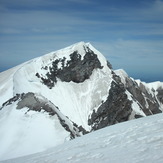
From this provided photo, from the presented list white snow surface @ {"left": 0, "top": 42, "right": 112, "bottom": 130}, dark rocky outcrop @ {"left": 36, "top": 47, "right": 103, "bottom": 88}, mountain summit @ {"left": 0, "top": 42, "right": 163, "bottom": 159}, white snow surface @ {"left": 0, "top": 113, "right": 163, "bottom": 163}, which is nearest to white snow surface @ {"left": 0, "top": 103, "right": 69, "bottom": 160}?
white snow surface @ {"left": 0, "top": 113, "right": 163, "bottom": 163}

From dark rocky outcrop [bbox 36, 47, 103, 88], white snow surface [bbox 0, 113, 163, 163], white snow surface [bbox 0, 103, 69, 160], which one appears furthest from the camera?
dark rocky outcrop [bbox 36, 47, 103, 88]

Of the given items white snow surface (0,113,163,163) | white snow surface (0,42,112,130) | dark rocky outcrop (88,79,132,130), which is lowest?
dark rocky outcrop (88,79,132,130)

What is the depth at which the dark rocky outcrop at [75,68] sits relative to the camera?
73444mm

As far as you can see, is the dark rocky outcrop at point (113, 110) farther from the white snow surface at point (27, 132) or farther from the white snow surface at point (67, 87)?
the white snow surface at point (27, 132)

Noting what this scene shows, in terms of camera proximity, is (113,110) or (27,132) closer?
(27,132)

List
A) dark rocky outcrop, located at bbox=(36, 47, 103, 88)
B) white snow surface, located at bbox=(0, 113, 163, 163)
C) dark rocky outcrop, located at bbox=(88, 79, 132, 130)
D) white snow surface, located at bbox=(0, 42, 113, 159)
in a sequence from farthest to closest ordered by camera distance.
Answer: dark rocky outcrop, located at bbox=(36, 47, 103, 88), dark rocky outcrop, located at bbox=(88, 79, 132, 130), white snow surface, located at bbox=(0, 42, 113, 159), white snow surface, located at bbox=(0, 113, 163, 163)

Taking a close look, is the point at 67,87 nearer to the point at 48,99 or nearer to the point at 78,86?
the point at 78,86

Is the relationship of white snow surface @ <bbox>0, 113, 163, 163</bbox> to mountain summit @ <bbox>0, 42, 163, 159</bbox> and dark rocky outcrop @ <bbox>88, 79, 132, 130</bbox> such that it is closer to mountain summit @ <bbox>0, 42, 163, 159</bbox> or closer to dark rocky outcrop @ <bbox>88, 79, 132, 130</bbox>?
mountain summit @ <bbox>0, 42, 163, 159</bbox>

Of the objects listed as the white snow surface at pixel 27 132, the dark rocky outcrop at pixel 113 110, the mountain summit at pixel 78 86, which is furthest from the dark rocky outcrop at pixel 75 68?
the white snow surface at pixel 27 132

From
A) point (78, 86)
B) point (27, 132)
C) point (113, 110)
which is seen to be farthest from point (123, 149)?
point (78, 86)

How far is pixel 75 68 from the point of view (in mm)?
77688

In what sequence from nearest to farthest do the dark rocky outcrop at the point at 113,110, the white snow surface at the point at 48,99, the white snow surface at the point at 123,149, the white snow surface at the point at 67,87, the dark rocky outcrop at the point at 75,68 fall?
1. the white snow surface at the point at 123,149
2. the white snow surface at the point at 48,99
3. the white snow surface at the point at 67,87
4. the dark rocky outcrop at the point at 113,110
5. the dark rocky outcrop at the point at 75,68

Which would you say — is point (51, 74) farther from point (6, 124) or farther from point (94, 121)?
point (6, 124)

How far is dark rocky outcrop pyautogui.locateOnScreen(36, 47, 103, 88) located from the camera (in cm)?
7344
